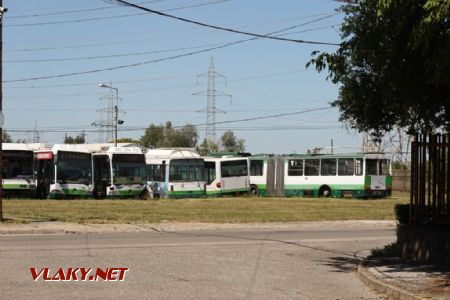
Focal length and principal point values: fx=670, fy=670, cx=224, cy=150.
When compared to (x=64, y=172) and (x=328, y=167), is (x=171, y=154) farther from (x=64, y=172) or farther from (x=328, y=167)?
(x=328, y=167)

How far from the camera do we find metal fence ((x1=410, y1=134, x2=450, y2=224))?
12.4 metres

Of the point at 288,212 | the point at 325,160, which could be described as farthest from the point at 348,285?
the point at 325,160

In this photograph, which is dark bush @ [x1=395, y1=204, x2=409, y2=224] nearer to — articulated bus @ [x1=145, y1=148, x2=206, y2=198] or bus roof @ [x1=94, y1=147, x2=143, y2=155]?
bus roof @ [x1=94, y1=147, x2=143, y2=155]

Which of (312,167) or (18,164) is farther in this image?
(312,167)

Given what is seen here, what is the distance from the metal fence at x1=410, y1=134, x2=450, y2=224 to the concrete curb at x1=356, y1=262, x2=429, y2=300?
74.4 inches

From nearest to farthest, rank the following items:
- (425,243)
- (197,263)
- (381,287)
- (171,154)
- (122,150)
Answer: (381,287) → (425,243) → (197,263) → (122,150) → (171,154)

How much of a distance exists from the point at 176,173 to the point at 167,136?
94.9 m

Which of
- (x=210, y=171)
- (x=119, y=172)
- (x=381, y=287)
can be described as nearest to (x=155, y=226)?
(x=381, y=287)

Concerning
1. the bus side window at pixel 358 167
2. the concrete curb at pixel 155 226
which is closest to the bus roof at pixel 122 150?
the bus side window at pixel 358 167

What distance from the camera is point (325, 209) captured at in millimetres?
30578

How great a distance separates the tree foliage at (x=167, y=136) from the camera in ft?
431

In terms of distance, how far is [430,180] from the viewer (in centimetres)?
1266

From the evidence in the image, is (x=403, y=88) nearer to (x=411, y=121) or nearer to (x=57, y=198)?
(x=411, y=121)

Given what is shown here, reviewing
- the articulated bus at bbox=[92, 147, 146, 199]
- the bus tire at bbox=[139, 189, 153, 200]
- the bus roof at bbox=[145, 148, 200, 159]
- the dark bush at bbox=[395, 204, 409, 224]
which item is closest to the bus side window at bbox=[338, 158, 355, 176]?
the bus roof at bbox=[145, 148, 200, 159]
